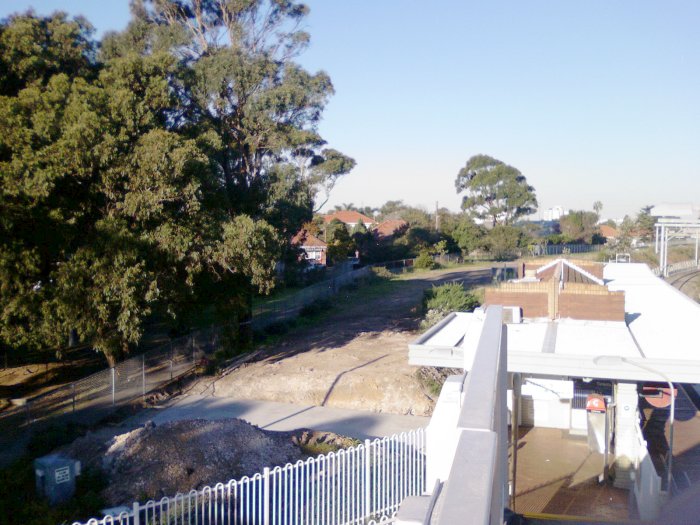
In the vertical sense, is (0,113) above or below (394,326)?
above

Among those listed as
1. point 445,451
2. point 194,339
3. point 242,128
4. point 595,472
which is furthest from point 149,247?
point 445,451

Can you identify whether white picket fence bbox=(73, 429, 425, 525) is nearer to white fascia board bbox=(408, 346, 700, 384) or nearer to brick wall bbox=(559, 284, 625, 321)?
white fascia board bbox=(408, 346, 700, 384)

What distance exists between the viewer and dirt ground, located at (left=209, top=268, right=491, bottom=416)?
18.2 m

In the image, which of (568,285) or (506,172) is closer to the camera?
(568,285)

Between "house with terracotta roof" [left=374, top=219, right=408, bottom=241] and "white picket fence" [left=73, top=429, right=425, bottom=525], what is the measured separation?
56.0 metres

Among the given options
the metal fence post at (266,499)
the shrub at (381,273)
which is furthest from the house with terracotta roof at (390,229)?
the metal fence post at (266,499)

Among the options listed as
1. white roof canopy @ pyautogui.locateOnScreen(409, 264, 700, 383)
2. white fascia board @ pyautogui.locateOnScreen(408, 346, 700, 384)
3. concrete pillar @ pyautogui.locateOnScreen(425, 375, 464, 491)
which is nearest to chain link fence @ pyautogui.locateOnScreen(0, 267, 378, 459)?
white roof canopy @ pyautogui.locateOnScreen(409, 264, 700, 383)

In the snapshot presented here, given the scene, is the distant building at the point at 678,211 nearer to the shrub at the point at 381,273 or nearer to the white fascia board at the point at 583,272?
the white fascia board at the point at 583,272

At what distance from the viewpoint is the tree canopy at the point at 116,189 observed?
583 inches

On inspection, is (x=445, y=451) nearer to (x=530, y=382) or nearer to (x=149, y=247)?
(x=530, y=382)

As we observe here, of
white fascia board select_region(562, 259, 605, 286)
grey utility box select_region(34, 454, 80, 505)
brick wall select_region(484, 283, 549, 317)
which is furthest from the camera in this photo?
white fascia board select_region(562, 259, 605, 286)

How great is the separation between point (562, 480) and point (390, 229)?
186ft

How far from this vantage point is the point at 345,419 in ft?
55.4

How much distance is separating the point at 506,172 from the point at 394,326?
6201 centimetres
